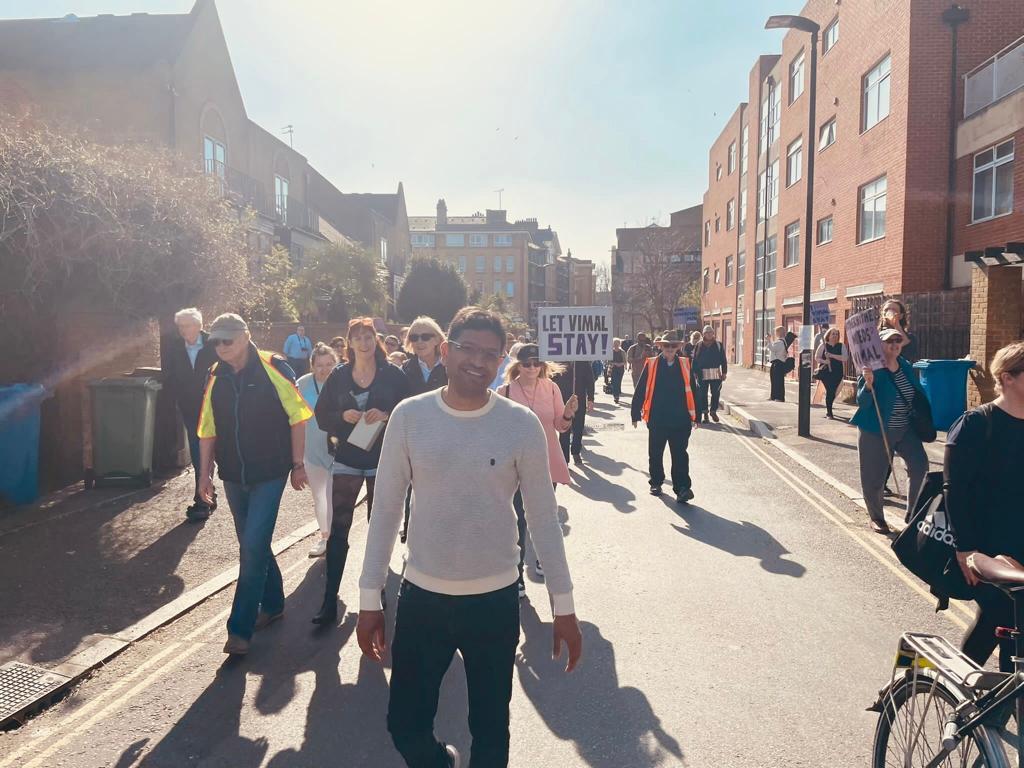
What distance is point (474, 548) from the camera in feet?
8.13

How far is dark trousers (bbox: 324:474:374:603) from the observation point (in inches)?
Answer: 197

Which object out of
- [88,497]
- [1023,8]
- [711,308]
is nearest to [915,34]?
[1023,8]

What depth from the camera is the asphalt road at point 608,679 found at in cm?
345

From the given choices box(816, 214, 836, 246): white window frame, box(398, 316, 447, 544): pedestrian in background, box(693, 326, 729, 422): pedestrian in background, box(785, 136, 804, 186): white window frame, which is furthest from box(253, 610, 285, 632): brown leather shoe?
box(785, 136, 804, 186): white window frame

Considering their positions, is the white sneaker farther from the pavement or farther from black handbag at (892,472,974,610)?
the pavement

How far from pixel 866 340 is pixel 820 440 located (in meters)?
6.65

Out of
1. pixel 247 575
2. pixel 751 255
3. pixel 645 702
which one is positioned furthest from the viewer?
pixel 751 255

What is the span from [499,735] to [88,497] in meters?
7.50

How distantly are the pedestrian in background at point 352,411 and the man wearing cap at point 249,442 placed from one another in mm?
378

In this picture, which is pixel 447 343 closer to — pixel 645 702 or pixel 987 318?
pixel 645 702

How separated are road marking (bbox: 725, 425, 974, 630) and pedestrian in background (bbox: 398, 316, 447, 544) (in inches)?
146

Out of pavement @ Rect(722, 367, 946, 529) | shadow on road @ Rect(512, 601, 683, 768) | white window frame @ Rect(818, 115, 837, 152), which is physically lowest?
shadow on road @ Rect(512, 601, 683, 768)

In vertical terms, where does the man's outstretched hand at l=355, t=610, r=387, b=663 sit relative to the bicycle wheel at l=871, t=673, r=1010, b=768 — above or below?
above

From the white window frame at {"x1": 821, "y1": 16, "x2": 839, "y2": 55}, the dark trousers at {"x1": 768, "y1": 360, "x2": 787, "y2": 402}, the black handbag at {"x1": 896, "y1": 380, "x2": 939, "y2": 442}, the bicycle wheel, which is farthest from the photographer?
the white window frame at {"x1": 821, "y1": 16, "x2": 839, "y2": 55}
